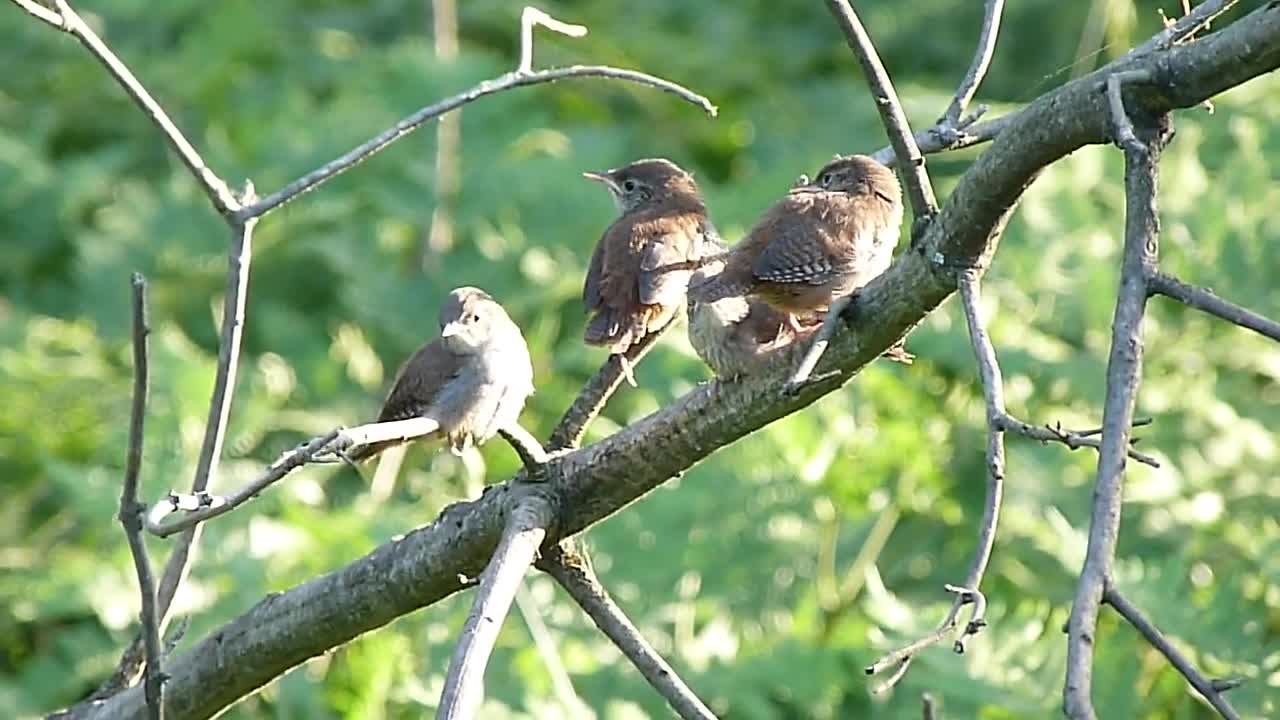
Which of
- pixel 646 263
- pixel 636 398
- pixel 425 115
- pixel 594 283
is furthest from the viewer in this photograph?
pixel 636 398

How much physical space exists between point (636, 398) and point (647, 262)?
5.93 feet

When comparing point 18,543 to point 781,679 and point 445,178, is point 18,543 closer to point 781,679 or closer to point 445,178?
point 445,178

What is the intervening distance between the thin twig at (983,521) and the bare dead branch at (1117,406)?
0.14 meters

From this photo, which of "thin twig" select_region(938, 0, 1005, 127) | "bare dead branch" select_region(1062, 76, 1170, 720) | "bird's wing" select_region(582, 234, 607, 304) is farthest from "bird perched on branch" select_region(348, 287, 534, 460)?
"bare dead branch" select_region(1062, 76, 1170, 720)

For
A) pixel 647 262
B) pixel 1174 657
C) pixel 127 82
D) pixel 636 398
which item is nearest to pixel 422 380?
pixel 647 262

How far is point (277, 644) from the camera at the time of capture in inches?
119

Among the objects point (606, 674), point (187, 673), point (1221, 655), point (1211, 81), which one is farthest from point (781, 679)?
point (1211, 81)

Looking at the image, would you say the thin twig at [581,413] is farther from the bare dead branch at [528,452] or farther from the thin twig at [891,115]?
the thin twig at [891,115]

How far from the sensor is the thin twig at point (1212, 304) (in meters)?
1.70

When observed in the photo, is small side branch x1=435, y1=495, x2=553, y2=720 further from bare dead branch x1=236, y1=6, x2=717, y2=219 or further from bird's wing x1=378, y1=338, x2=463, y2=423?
bird's wing x1=378, y1=338, x2=463, y2=423

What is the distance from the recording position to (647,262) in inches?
160

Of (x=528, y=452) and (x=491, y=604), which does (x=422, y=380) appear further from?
(x=491, y=604)

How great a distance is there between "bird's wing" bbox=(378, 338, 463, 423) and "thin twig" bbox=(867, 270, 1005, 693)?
7.52ft

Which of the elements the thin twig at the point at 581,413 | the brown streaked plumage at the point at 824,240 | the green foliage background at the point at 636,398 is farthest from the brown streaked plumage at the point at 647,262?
the green foliage background at the point at 636,398
